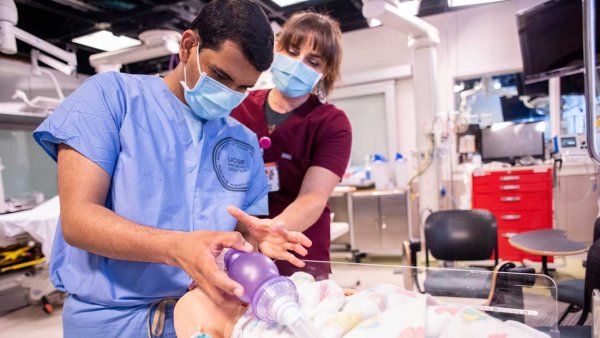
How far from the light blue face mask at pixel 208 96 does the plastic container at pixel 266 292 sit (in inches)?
17.4

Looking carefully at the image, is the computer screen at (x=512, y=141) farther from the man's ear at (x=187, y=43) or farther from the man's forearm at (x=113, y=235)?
the man's forearm at (x=113, y=235)

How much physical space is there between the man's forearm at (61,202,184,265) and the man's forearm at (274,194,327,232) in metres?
0.54

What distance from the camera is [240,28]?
0.87 meters

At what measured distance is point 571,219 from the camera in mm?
4457

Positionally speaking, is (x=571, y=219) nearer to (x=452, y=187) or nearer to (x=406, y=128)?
(x=452, y=187)

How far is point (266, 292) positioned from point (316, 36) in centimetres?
102

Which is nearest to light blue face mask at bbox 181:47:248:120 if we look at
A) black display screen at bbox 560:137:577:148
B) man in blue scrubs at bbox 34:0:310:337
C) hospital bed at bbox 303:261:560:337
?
man in blue scrubs at bbox 34:0:310:337

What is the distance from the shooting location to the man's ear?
958 mm

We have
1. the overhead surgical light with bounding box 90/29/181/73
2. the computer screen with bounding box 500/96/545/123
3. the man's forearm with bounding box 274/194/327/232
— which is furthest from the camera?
the computer screen with bounding box 500/96/545/123

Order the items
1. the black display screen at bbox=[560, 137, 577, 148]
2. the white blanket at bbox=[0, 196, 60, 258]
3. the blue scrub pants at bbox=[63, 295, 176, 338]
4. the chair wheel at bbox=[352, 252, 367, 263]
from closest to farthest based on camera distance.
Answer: the blue scrub pants at bbox=[63, 295, 176, 338]
the black display screen at bbox=[560, 137, 577, 148]
the white blanket at bbox=[0, 196, 60, 258]
the chair wheel at bbox=[352, 252, 367, 263]

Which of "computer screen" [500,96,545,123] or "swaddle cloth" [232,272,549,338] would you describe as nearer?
"swaddle cloth" [232,272,549,338]

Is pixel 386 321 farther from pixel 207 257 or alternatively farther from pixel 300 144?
pixel 300 144

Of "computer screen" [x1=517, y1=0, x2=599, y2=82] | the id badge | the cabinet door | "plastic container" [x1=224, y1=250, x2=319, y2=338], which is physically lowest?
the cabinet door

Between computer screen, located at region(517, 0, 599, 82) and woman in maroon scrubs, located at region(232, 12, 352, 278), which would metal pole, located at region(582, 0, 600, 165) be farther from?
computer screen, located at region(517, 0, 599, 82)
